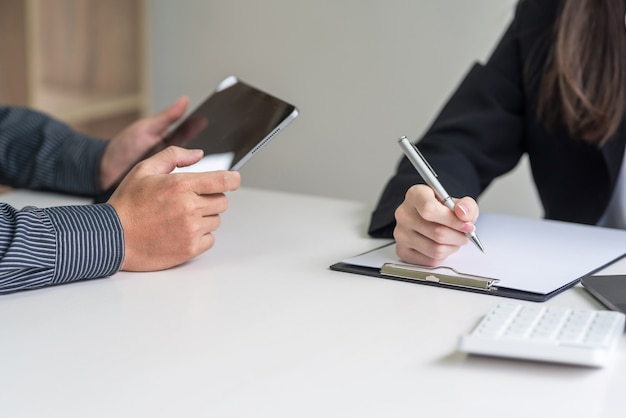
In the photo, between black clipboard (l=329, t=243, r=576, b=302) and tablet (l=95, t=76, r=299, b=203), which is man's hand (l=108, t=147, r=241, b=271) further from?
black clipboard (l=329, t=243, r=576, b=302)

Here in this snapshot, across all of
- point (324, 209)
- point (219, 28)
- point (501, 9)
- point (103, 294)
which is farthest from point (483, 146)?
point (219, 28)

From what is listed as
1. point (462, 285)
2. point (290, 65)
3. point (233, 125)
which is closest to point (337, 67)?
point (290, 65)

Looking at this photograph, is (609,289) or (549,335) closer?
(549,335)

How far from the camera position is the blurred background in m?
2.37

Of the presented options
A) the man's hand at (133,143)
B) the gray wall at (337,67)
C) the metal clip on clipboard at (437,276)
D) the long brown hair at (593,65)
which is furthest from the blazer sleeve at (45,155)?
the gray wall at (337,67)

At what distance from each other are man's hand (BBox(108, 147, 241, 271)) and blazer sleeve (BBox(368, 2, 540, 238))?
1.22 ft

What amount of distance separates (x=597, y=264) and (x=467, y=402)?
1.39ft

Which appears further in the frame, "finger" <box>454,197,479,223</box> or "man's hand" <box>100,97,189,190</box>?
"man's hand" <box>100,97,189,190</box>

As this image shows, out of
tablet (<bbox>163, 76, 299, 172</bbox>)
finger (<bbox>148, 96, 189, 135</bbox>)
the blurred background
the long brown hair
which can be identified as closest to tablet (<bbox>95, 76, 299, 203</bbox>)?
tablet (<bbox>163, 76, 299, 172</bbox>)

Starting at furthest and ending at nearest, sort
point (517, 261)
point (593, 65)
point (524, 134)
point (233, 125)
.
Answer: point (524, 134) < point (593, 65) < point (233, 125) < point (517, 261)

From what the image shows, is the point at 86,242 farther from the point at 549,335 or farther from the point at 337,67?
the point at 337,67

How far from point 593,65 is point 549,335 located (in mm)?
758

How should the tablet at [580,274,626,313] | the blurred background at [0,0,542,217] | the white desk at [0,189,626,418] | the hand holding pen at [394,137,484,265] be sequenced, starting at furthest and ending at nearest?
the blurred background at [0,0,542,217]
the hand holding pen at [394,137,484,265]
the tablet at [580,274,626,313]
the white desk at [0,189,626,418]

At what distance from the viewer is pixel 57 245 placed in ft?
3.11
